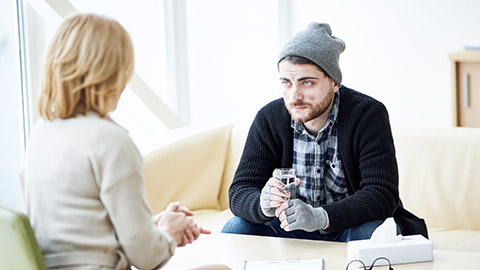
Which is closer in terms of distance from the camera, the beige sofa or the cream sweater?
the cream sweater

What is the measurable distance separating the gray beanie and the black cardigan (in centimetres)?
14

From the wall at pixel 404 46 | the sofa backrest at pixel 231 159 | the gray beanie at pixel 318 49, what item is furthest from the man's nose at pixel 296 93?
the wall at pixel 404 46

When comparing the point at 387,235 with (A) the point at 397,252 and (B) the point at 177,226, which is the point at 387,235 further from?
(B) the point at 177,226

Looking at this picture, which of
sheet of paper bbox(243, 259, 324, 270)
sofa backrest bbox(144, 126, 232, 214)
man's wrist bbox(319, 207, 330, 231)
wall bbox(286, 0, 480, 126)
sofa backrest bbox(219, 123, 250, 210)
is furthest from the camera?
wall bbox(286, 0, 480, 126)

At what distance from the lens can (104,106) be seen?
4.97 ft

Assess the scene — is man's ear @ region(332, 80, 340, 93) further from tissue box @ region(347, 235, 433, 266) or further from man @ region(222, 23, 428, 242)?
tissue box @ region(347, 235, 433, 266)

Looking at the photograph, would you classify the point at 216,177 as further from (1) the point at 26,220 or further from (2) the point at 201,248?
(1) the point at 26,220

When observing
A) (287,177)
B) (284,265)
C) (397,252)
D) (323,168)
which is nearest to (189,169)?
(323,168)

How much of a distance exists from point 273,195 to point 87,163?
84 centimetres

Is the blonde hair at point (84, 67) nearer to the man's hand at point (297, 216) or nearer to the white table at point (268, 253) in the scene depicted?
the white table at point (268, 253)

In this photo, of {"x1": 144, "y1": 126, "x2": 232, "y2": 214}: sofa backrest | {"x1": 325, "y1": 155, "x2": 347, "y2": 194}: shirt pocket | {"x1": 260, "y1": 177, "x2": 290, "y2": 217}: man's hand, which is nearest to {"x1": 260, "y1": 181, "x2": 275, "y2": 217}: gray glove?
{"x1": 260, "y1": 177, "x2": 290, "y2": 217}: man's hand

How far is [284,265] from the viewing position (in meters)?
1.96

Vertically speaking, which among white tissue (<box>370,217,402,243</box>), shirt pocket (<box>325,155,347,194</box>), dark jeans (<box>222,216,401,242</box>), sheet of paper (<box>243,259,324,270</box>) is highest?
shirt pocket (<box>325,155,347,194</box>)

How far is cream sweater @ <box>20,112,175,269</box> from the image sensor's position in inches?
57.8
